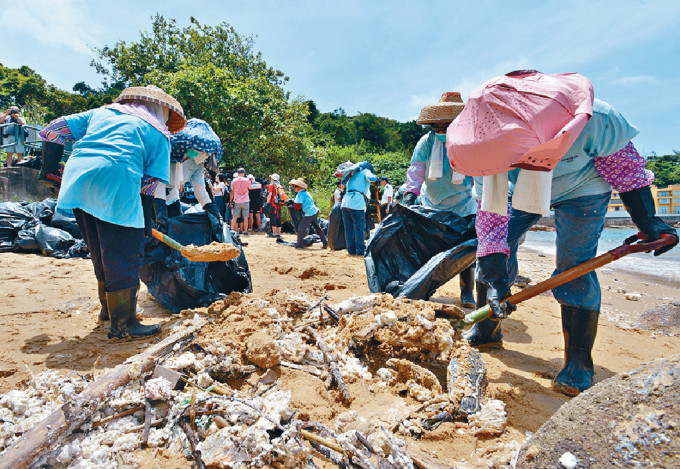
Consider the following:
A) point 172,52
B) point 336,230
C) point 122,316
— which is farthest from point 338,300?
point 172,52

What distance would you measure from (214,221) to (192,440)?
2309 millimetres

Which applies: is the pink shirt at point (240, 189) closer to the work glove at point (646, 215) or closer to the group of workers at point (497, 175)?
the group of workers at point (497, 175)

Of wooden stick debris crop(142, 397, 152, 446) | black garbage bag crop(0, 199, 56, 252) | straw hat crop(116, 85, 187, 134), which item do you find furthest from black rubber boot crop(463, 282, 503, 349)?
black garbage bag crop(0, 199, 56, 252)

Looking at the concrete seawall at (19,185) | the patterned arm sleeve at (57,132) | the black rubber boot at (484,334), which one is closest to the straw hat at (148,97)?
the patterned arm sleeve at (57,132)

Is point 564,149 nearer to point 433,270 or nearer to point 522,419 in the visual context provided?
point 522,419

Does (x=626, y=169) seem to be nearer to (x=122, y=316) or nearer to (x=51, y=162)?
(x=122, y=316)

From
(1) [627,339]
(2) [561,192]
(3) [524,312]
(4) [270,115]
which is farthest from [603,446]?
(4) [270,115]

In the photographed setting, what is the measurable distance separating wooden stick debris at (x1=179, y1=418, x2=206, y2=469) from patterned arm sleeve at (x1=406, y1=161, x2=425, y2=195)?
2.84m

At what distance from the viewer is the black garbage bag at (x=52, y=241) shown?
528cm

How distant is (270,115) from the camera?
1309cm

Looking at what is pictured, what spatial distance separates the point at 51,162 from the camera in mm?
2527

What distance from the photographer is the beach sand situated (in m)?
1.67

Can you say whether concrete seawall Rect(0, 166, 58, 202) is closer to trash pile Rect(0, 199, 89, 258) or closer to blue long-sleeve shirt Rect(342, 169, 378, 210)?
trash pile Rect(0, 199, 89, 258)

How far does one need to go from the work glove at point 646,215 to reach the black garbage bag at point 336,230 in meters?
5.66
